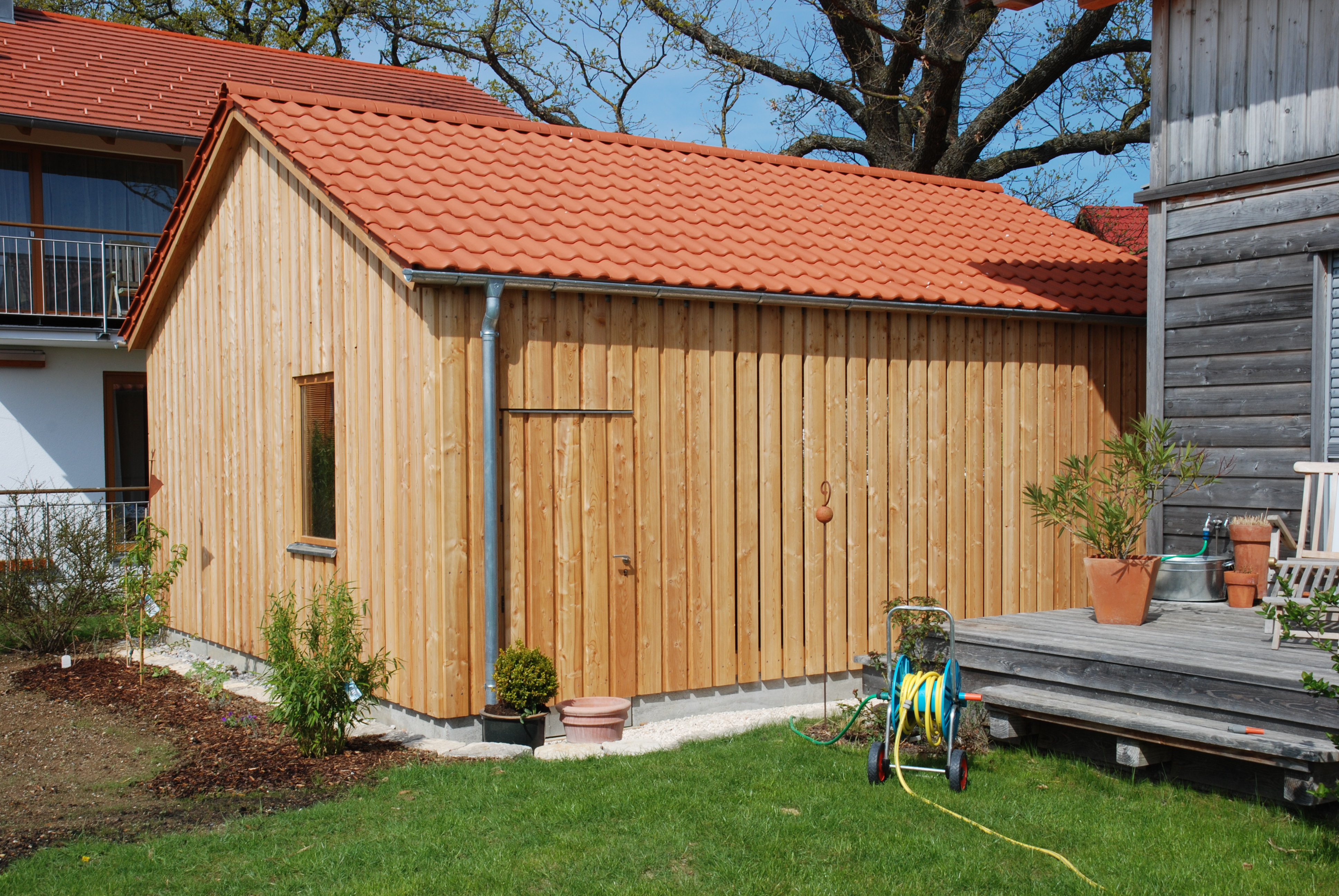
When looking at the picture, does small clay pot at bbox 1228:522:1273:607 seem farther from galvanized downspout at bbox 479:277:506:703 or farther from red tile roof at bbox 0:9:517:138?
red tile roof at bbox 0:9:517:138

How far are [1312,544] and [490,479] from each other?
531 cm

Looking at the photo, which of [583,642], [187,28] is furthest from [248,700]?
[187,28]

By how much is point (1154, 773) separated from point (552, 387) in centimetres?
435

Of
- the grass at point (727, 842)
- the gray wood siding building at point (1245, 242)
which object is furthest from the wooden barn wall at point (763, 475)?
the grass at point (727, 842)

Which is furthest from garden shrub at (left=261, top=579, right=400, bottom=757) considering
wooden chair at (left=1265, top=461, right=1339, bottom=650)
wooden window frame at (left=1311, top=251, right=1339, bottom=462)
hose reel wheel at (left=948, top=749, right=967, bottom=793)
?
wooden window frame at (left=1311, top=251, right=1339, bottom=462)

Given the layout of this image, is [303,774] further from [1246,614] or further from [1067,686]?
[1246,614]

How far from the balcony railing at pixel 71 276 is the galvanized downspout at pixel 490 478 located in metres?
11.1

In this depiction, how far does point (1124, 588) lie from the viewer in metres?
7.91

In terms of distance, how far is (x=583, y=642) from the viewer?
8.27 metres

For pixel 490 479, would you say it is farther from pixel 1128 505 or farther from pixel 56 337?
pixel 56 337

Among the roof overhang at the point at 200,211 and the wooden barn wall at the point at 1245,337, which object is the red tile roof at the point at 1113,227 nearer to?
the wooden barn wall at the point at 1245,337

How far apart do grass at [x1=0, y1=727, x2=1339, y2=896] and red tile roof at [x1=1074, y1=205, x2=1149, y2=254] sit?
16957 mm

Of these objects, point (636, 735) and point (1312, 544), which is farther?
point (636, 735)

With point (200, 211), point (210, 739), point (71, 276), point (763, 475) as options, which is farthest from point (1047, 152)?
point (210, 739)
